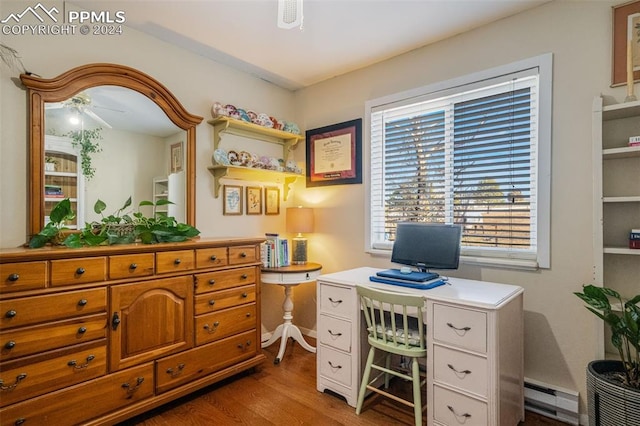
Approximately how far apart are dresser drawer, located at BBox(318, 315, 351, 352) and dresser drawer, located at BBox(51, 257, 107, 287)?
4.49 ft

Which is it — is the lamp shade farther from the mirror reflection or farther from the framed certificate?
the mirror reflection

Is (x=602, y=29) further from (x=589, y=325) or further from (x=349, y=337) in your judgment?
(x=349, y=337)

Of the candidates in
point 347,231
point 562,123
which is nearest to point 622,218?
point 562,123

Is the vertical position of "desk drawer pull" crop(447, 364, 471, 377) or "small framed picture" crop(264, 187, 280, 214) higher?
"small framed picture" crop(264, 187, 280, 214)

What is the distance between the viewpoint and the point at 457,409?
168 centimetres

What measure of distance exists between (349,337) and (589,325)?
141 centimetres

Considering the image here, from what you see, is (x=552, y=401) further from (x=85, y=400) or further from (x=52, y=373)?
(x=52, y=373)

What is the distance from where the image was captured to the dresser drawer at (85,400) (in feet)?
5.02

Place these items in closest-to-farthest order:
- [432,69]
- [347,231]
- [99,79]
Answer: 1. [99,79]
2. [432,69]
3. [347,231]

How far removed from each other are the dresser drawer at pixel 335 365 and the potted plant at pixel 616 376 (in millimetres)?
1270

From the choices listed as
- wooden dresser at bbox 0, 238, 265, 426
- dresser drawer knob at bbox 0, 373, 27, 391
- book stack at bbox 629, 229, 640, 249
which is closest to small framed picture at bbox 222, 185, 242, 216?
wooden dresser at bbox 0, 238, 265, 426

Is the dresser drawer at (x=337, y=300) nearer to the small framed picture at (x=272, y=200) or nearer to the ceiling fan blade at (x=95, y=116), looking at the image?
the small framed picture at (x=272, y=200)

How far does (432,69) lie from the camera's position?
2.54 metres

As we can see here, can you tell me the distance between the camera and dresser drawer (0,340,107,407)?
1.49 meters
